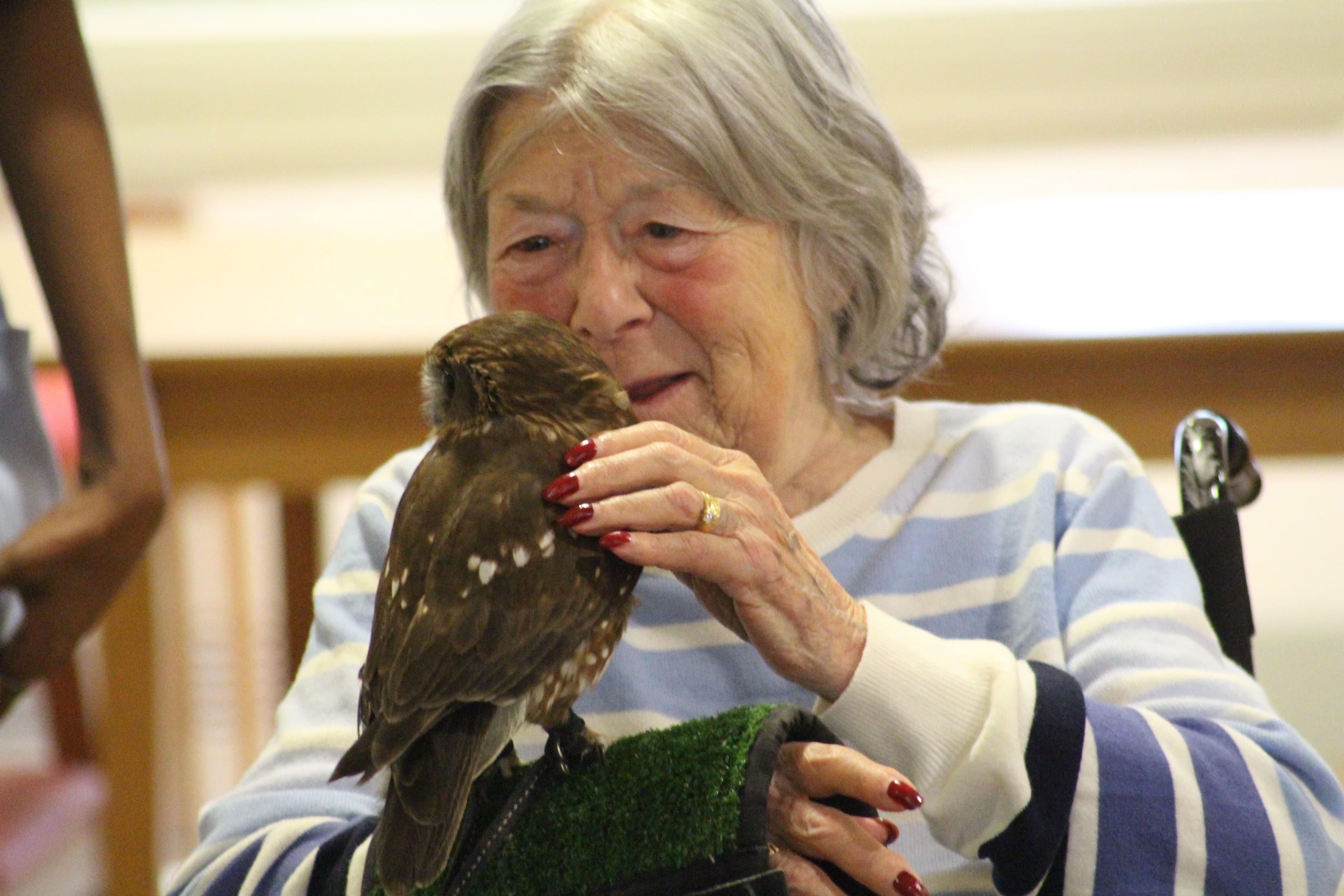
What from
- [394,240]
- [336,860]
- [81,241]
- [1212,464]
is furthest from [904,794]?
[394,240]

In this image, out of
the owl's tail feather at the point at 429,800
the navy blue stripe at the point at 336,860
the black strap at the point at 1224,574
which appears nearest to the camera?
the owl's tail feather at the point at 429,800

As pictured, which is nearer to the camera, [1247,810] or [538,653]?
[538,653]

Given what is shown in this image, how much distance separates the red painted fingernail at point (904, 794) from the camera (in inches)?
29.0

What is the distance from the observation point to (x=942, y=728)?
81cm

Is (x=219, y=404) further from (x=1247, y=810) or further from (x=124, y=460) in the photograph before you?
(x=1247, y=810)

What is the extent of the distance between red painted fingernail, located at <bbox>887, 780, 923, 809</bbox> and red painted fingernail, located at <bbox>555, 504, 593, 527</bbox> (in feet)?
0.78

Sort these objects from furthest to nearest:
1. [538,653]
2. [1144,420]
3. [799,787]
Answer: [1144,420], [799,787], [538,653]

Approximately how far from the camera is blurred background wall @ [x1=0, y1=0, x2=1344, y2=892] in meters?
2.02

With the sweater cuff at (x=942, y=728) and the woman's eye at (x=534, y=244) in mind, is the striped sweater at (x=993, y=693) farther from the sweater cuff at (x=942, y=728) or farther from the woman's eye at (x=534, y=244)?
the woman's eye at (x=534, y=244)

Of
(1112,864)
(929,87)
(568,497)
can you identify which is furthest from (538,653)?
(929,87)

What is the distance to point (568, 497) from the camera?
2.27 ft

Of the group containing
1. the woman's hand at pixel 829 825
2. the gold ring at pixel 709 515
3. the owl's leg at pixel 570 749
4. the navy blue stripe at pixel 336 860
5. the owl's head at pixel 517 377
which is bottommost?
the navy blue stripe at pixel 336 860

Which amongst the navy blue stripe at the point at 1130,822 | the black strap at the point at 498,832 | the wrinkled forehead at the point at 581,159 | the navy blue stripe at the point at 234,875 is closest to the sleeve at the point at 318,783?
the navy blue stripe at the point at 234,875

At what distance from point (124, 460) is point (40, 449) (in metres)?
0.10
